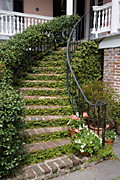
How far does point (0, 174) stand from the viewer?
2.80m

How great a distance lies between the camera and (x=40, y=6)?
29.3ft

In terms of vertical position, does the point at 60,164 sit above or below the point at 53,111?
below

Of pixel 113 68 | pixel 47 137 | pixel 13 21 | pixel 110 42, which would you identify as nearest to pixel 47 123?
pixel 47 137

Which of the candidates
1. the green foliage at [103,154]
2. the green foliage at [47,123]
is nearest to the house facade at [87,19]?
the green foliage at [47,123]

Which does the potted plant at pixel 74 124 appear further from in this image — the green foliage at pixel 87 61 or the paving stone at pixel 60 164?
the green foliage at pixel 87 61

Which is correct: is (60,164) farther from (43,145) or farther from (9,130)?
(9,130)

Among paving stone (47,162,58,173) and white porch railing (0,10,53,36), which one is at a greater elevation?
white porch railing (0,10,53,36)

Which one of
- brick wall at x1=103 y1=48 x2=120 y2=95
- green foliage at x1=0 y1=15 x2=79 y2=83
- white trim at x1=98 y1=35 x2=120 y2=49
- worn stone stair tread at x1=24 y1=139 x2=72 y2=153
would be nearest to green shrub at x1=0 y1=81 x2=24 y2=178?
worn stone stair tread at x1=24 y1=139 x2=72 y2=153

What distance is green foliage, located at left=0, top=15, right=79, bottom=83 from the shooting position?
510 centimetres

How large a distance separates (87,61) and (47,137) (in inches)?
137

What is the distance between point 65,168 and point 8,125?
4.31 ft

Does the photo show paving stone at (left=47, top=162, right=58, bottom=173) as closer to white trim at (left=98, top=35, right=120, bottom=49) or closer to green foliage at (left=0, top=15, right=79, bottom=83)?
green foliage at (left=0, top=15, right=79, bottom=83)

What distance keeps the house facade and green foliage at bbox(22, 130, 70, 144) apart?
244cm

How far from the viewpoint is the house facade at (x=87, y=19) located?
18.6ft
